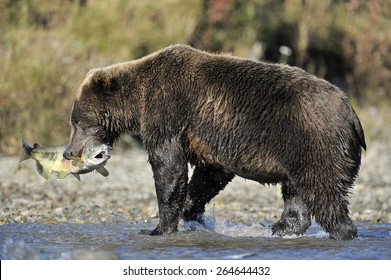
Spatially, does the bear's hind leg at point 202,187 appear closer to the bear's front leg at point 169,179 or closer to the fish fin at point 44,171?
the bear's front leg at point 169,179

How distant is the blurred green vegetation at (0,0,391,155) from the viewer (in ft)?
47.3

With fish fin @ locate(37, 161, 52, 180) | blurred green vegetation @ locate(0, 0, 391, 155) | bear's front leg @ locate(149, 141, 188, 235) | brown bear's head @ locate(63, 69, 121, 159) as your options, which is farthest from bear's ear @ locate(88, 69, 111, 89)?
blurred green vegetation @ locate(0, 0, 391, 155)

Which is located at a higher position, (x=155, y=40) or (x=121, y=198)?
(x=155, y=40)

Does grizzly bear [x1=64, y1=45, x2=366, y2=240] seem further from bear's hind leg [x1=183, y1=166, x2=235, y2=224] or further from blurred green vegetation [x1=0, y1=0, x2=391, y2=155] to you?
blurred green vegetation [x1=0, y1=0, x2=391, y2=155]

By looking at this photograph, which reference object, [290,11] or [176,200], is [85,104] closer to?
[176,200]

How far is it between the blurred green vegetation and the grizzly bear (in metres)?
5.92

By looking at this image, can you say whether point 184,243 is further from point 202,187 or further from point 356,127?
point 356,127

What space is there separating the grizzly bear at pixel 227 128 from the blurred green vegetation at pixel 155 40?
5.92m

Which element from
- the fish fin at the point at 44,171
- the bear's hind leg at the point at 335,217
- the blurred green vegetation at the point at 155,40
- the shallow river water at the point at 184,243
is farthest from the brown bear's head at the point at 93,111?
the blurred green vegetation at the point at 155,40

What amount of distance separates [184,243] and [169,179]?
610 millimetres

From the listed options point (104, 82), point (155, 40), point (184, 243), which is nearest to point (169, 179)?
point (184, 243)

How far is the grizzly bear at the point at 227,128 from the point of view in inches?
295

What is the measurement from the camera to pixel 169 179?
8188 mm
